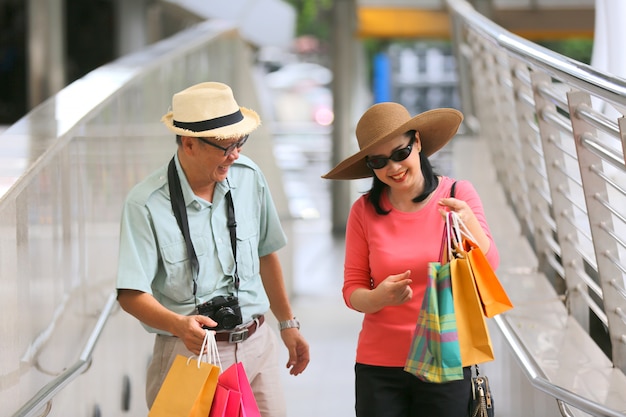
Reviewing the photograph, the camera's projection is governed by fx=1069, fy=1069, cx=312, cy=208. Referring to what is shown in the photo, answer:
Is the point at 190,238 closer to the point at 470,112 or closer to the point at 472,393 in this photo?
the point at 472,393

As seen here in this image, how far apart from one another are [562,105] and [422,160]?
4.26 ft

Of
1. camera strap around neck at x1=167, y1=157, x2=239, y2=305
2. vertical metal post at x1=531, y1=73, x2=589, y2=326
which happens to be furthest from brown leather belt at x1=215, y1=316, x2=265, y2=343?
vertical metal post at x1=531, y1=73, x2=589, y2=326

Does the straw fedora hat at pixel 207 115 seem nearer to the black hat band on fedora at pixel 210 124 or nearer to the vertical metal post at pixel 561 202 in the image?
the black hat band on fedora at pixel 210 124

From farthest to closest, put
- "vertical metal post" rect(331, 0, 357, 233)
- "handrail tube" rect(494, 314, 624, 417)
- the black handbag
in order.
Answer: "vertical metal post" rect(331, 0, 357, 233) → the black handbag → "handrail tube" rect(494, 314, 624, 417)

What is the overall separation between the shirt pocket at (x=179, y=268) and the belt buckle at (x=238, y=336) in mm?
186

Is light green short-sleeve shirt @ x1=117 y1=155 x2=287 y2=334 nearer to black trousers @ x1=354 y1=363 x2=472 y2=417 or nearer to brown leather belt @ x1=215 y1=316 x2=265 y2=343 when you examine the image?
brown leather belt @ x1=215 y1=316 x2=265 y2=343

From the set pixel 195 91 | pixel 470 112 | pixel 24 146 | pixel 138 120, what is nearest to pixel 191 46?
pixel 138 120

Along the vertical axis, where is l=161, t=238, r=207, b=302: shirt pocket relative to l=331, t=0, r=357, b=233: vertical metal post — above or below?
above

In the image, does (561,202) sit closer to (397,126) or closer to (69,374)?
(397,126)

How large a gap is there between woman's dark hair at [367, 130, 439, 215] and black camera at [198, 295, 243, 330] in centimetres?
55

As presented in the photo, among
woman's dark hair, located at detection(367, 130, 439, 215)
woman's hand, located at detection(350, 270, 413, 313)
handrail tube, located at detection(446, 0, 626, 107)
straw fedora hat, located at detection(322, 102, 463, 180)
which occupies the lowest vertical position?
woman's hand, located at detection(350, 270, 413, 313)

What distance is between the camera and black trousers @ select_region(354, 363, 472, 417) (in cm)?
335

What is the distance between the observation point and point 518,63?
5395mm

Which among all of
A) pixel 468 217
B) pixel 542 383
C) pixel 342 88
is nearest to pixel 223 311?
pixel 468 217
